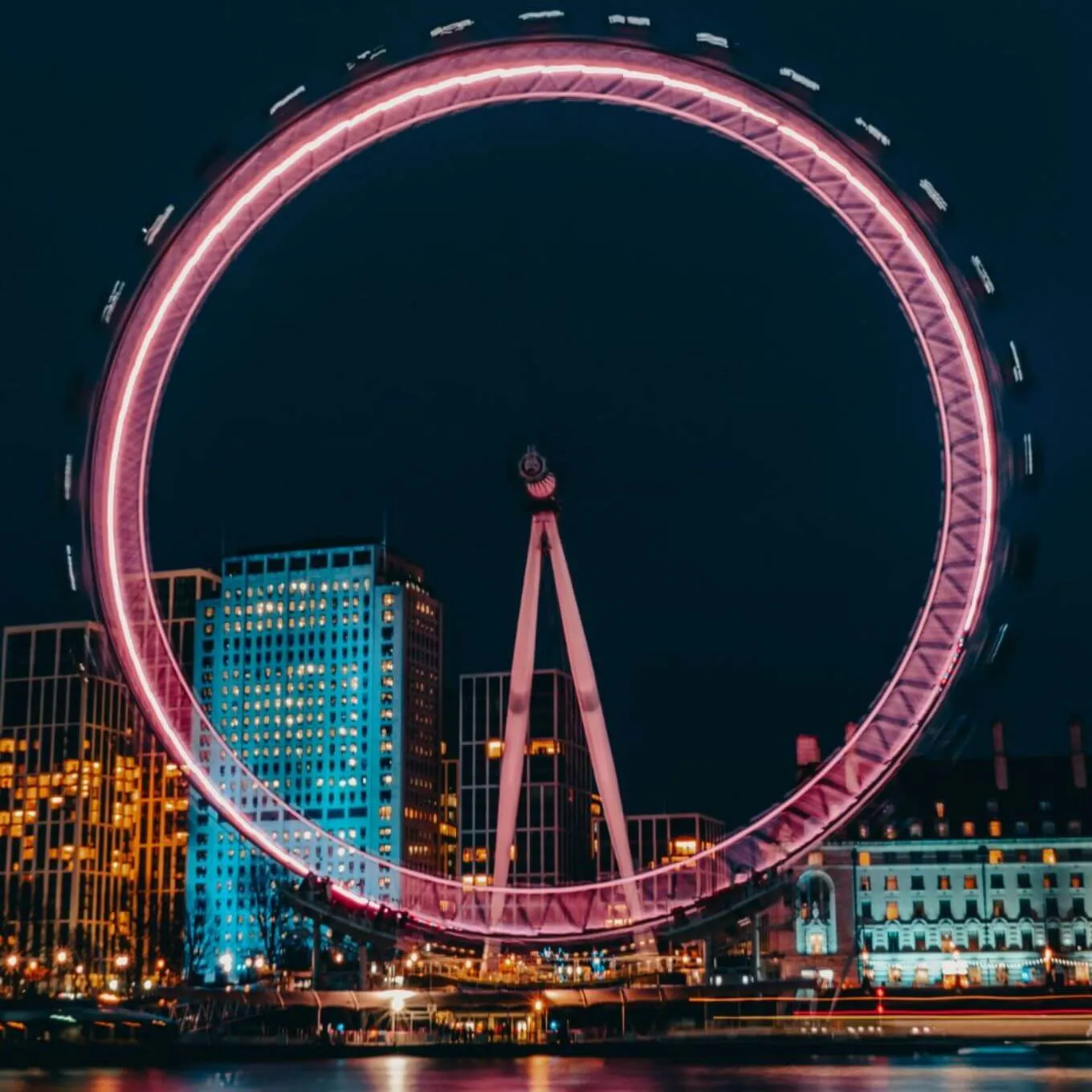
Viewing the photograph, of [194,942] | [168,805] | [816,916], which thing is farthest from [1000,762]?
[168,805]

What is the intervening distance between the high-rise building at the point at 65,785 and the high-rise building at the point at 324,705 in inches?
337

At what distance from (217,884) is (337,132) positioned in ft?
481

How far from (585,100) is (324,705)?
145264 mm

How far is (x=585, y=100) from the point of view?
166 ft

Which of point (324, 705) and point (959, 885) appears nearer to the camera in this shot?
point (959, 885)

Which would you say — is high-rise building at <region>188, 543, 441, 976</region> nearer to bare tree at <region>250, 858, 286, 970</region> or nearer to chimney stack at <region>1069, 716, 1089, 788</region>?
bare tree at <region>250, 858, 286, 970</region>

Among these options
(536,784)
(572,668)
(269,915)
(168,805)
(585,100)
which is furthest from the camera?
(168,805)

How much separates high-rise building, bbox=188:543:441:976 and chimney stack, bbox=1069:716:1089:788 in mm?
93166

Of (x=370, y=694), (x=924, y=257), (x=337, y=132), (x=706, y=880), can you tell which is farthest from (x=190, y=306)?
(x=370, y=694)

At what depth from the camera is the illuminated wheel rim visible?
166 feet

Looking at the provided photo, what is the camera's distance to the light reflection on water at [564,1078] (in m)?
39.5

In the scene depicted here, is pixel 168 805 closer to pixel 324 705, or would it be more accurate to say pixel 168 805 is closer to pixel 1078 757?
pixel 324 705

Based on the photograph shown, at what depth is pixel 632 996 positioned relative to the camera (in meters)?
66.5

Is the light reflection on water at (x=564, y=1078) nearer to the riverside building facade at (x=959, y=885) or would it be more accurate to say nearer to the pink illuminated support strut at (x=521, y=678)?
the pink illuminated support strut at (x=521, y=678)
